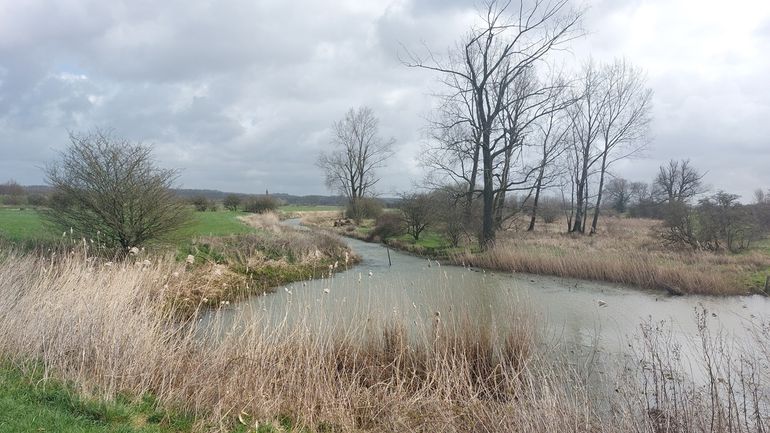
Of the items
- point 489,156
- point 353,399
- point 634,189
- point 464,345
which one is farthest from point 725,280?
point 634,189

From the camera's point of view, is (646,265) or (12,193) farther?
(12,193)

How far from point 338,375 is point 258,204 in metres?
43.3

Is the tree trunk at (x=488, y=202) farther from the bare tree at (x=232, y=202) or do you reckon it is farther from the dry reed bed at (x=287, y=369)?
the bare tree at (x=232, y=202)

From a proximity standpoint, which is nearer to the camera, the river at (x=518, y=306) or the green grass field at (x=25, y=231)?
the river at (x=518, y=306)

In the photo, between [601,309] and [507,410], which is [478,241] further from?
[507,410]

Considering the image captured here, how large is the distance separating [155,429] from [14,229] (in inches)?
605

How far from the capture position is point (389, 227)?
94.6 ft

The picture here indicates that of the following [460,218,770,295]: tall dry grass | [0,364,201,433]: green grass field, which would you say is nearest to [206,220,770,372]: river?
[460,218,770,295]: tall dry grass

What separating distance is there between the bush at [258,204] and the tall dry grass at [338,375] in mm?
40296

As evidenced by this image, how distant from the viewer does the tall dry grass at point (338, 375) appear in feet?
13.4

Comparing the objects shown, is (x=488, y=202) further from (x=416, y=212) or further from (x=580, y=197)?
(x=580, y=197)

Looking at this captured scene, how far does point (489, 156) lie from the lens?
65.6 feet

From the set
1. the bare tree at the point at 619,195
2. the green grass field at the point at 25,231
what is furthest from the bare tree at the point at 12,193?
the bare tree at the point at 619,195

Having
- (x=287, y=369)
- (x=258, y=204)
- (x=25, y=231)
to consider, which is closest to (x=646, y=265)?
(x=287, y=369)
